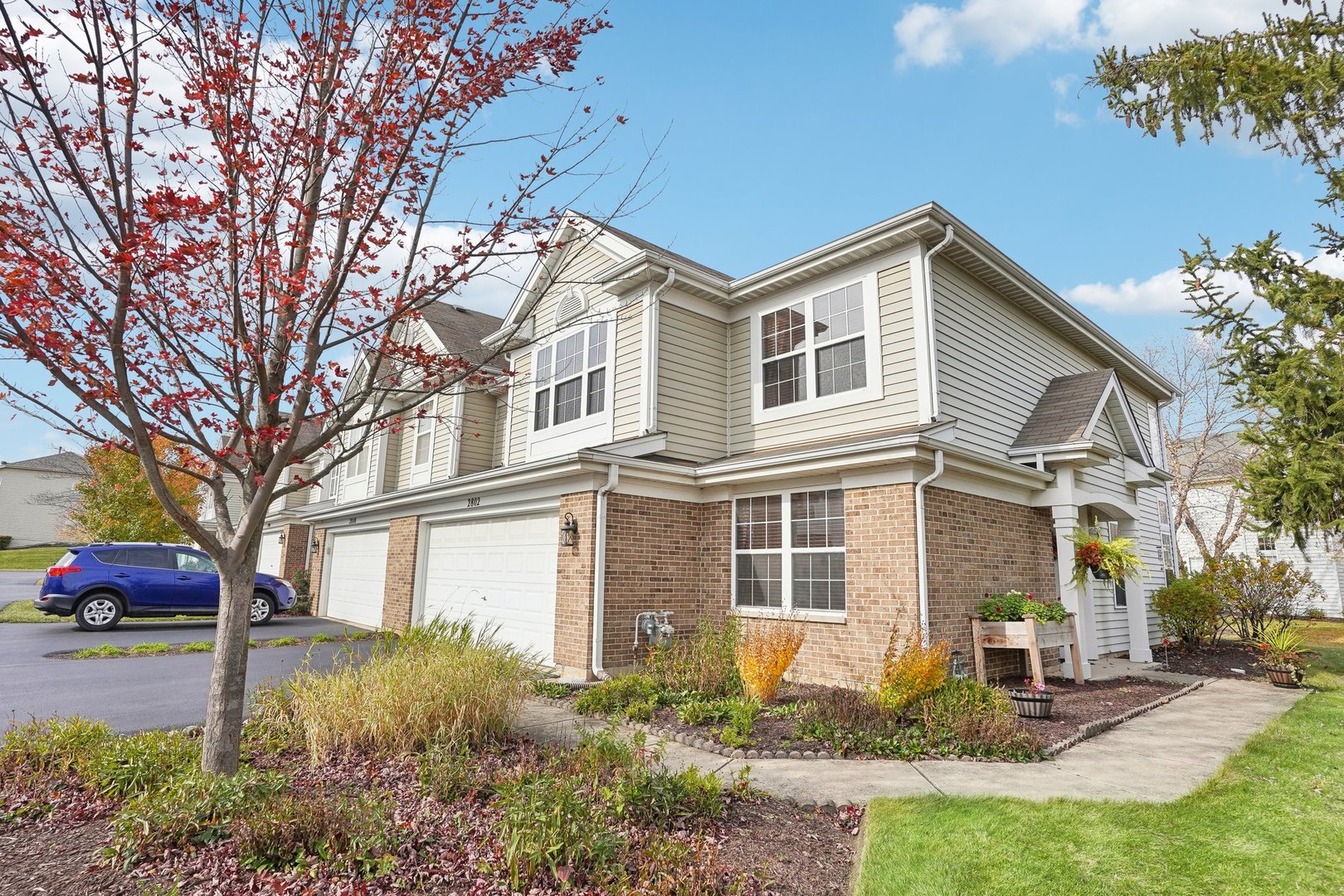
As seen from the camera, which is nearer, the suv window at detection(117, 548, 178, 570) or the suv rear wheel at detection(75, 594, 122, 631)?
the suv rear wheel at detection(75, 594, 122, 631)

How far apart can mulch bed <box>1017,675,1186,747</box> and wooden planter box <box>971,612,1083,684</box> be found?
46 centimetres

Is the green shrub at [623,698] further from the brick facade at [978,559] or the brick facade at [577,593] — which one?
the brick facade at [978,559]

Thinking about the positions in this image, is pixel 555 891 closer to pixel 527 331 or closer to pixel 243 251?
pixel 243 251

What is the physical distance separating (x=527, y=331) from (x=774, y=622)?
8.02m

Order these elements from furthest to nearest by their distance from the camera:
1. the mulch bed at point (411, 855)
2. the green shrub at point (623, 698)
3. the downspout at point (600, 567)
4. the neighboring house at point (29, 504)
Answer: the neighboring house at point (29, 504) → the downspout at point (600, 567) → the green shrub at point (623, 698) → the mulch bed at point (411, 855)

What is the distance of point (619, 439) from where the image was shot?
1074 centimetres

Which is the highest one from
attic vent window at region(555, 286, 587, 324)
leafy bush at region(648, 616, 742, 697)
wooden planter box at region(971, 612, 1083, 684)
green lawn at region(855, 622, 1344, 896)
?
attic vent window at region(555, 286, 587, 324)

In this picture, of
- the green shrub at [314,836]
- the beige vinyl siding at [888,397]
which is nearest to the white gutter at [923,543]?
the beige vinyl siding at [888,397]

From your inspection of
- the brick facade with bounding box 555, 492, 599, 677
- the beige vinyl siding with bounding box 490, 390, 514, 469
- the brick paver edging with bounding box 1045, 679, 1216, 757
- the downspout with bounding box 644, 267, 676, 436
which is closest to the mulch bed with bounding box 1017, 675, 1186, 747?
the brick paver edging with bounding box 1045, 679, 1216, 757

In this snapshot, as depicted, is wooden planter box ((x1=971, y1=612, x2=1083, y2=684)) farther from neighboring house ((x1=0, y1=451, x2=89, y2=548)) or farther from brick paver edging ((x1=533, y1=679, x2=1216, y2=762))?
neighboring house ((x1=0, y1=451, x2=89, y2=548))

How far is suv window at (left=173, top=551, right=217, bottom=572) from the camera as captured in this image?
557 inches

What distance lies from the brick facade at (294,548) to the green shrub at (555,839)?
20.9 m

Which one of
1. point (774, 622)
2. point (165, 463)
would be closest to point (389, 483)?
point (774, 622)

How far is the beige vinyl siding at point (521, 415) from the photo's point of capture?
1321 cm
